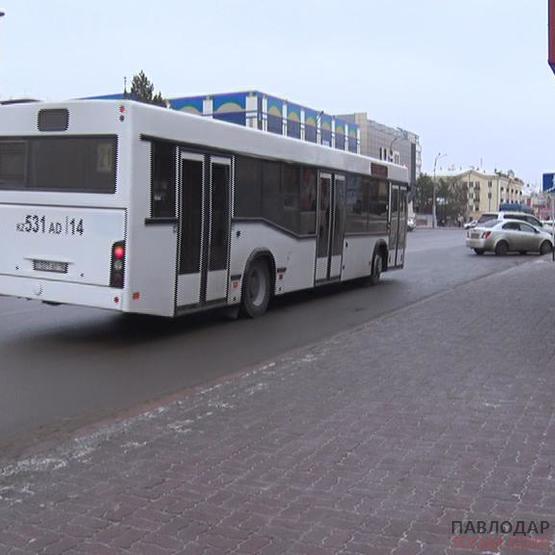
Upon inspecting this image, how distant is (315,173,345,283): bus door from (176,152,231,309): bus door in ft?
11.1

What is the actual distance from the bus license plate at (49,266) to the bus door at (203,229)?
4.95 feet

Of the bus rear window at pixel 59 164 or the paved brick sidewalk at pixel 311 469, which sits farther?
the bus rear window at pixel 59 164

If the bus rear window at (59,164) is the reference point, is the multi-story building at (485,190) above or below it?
above

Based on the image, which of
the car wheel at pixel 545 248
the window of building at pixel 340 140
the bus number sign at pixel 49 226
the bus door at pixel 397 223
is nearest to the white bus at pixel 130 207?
the bus number sign at pixel 49 226

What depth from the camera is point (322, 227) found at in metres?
13.8

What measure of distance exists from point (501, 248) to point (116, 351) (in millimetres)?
24449

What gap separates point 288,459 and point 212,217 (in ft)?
19.4

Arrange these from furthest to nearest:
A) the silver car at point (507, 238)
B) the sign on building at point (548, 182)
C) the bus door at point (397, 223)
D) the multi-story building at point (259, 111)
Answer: the multi-story building at point (259, 111), the silver car at point (507, 238), the sign on building at point (548, 182), the bus door at point (397, 223)

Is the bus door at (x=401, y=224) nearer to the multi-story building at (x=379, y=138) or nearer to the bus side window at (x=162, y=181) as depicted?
the bus side window at (x=162, y=181)

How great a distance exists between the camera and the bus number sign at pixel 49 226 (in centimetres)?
905

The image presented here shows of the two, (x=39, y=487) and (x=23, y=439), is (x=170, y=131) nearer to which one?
(x=23, y=439)

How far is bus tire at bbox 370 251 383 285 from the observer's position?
16981 millimetres

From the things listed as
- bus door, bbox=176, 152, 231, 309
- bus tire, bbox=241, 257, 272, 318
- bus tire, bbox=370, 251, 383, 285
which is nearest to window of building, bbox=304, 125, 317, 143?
bus tire, bbox=370, 251, 383, 285

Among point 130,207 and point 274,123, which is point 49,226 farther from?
point 274,123
